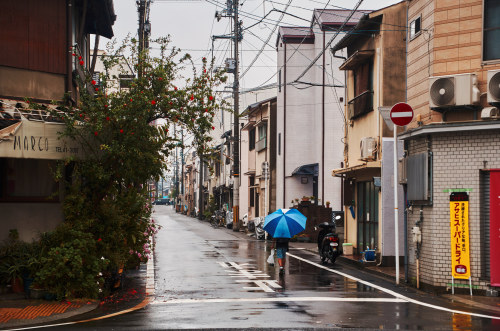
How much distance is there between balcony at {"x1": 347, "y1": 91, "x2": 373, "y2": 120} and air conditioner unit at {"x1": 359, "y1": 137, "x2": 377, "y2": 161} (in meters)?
1.38

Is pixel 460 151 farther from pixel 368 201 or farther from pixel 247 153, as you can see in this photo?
pixel 247 153

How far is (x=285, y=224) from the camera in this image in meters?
18.0

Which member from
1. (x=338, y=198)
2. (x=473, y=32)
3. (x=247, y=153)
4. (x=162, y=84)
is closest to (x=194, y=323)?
(x=162, y=84)

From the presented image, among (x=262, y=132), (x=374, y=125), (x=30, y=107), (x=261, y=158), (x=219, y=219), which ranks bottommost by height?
(x=219, y=219)

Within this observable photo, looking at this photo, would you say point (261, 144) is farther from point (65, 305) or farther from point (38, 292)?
point (65, 305)

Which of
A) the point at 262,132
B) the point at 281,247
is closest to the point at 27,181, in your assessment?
the point at 281,247

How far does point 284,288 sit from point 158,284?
3449 mm

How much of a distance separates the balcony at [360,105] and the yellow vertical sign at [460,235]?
8.66m

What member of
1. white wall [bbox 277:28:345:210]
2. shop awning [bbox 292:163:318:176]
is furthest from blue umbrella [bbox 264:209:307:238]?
shop awning [bbox 292:163:318:176]

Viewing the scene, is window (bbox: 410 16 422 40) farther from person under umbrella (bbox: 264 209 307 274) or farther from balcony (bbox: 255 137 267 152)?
balcony (bbox: 255 137 267 152)

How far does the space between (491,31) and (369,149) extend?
7933mm

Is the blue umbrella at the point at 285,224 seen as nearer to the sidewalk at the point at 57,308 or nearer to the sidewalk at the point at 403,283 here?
the sidewalk at the point at 403,283

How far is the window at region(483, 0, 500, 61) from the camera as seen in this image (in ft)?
47.1

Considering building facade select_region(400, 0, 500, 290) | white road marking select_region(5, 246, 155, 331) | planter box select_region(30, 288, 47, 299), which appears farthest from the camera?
building facade select_region(400, 0, 500, 290)
